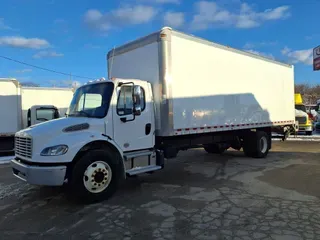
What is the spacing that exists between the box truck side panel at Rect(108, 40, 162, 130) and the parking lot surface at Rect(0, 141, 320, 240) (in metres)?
1.84

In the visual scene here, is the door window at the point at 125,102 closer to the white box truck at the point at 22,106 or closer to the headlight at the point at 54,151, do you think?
the headlight at the point at 54,151

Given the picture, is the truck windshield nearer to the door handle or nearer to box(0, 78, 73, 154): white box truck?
the door handle

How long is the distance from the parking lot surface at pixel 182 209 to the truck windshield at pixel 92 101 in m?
1.84

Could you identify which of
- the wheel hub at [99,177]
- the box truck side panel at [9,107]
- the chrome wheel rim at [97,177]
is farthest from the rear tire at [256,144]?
the box truck side panel at [9,107]

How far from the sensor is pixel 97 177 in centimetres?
579

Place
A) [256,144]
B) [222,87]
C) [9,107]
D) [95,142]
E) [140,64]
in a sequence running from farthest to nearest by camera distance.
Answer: [9,107], [256,144], [222,87], [140,64], [95,142]

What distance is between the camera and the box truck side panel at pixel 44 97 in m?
15.4

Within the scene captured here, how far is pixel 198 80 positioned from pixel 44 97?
10.9 metres

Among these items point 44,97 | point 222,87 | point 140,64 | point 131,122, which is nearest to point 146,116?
point 131,122

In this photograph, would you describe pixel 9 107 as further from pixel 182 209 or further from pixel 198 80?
pixel 182 209

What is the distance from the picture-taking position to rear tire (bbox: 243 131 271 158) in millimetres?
10766

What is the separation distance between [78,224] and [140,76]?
4.08m

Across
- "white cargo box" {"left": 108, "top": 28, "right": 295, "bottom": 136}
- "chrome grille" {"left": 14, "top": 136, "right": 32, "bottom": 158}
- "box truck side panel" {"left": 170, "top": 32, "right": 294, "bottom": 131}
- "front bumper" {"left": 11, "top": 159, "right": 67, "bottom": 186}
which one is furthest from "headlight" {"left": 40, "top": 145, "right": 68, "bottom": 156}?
"box truck side panel" {"left": 170, "top": 32, "right": 294, "bottom": 131}

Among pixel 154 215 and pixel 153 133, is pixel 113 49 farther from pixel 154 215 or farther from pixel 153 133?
pixel 154 215
